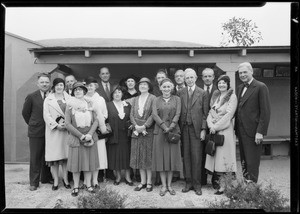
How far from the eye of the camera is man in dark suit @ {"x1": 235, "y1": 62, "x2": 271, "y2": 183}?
14.9 feet

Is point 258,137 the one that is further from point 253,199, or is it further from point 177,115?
point 177,115

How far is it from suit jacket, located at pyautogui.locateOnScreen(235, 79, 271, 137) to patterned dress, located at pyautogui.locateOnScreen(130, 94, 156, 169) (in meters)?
1.61

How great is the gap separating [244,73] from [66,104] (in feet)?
10.4

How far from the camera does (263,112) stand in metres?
4.53

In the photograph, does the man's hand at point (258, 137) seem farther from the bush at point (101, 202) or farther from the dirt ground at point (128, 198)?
the bush at point (101, 202)

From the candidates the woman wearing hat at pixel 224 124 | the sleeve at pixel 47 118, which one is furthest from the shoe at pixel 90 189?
the woman wearing hat at pixel 224 124

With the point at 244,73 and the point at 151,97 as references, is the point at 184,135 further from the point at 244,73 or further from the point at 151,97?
the point at 244,73

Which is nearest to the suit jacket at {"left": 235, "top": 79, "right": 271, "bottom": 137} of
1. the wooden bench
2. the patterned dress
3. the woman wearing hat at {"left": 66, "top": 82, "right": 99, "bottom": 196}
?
the patterned dress

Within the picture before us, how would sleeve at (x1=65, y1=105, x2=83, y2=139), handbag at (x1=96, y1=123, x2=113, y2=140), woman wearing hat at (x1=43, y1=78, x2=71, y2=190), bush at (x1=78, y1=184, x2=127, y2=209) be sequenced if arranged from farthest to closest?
handbag at (x1=96, y1=123, x2=113, y2=140) < woman wearing hat at (x1=43, y1=78, x2=71, y2=190) < sleeve at (x1=65, y1=105, x2=83, y2=139) < bush at (x1=78, y1=184, x2=127, y2=209)

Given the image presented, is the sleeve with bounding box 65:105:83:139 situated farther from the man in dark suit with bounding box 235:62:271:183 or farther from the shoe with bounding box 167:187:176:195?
the man in dark suit with bounding box 235:62:271:183

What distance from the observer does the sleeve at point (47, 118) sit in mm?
4840

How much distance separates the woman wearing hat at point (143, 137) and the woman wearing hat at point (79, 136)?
72 centimetres

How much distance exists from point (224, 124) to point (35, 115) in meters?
3.44
